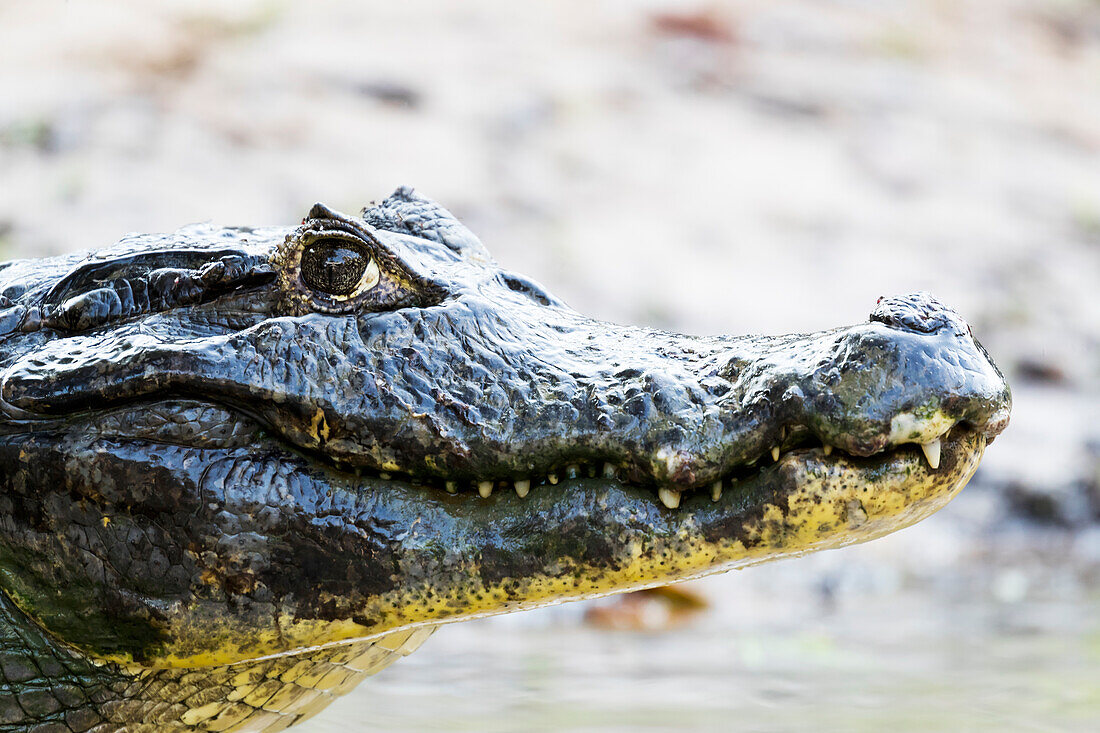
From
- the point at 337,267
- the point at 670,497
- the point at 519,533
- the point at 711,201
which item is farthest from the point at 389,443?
the point at 711,201

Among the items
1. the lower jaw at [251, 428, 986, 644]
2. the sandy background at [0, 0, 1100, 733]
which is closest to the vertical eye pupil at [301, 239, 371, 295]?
the lower jaw at [251, 428, 986, 644]

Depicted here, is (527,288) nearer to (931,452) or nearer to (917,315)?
(917,315)

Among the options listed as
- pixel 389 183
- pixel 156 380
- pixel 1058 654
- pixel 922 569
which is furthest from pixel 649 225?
pixel 156 380

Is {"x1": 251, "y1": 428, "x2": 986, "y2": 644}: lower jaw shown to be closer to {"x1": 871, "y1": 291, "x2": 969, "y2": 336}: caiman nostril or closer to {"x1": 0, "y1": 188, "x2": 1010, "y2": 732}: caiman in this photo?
{"x1": 0, "y1": 188, "x2": 1010, "y2": 732}: caiman

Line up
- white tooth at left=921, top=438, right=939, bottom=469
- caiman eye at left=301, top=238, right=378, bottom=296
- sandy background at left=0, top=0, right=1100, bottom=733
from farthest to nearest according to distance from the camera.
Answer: sandy background at left=0, top=0, right=1100, bottom=733 → caiman eye at left=301, top=238, right=378, bottom=296 → white tooth at left=921, top=438, right=939, bottom=469

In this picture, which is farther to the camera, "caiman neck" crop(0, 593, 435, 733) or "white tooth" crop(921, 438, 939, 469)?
"caiman neck" crop(0, 593, 435, 733)

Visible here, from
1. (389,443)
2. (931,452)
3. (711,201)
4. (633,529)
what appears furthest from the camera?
(711,201)

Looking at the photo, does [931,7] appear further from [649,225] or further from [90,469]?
[90,469]
